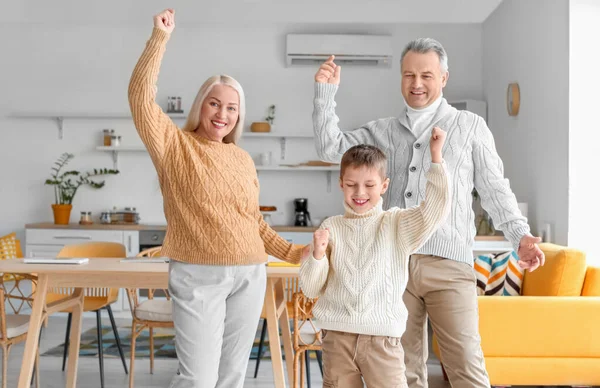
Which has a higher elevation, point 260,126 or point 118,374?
point 260,126

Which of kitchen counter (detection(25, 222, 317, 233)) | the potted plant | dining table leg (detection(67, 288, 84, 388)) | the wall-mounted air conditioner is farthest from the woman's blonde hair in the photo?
the potted plant

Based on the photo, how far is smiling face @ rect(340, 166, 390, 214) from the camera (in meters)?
1.86

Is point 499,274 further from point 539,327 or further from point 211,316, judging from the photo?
point 211,316

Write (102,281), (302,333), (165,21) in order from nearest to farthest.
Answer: (165,21)
(102,281)
(302,333)

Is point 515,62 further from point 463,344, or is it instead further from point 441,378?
point 463,344

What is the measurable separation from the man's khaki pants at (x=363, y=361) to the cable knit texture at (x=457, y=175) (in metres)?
0.33

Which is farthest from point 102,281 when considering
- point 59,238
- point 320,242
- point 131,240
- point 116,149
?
point 116,149

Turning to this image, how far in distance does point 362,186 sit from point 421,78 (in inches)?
15.8

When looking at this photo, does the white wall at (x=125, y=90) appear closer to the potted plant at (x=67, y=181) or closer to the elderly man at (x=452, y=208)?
the potted plant at (x=67, y=181)

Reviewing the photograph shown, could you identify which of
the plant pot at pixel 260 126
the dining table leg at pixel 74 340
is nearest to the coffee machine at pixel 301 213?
the plant pot at pixel 260 126

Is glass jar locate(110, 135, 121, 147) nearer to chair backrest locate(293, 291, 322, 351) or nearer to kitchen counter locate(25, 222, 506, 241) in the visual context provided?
kitchen counter locate(25, 222, 506, 241)

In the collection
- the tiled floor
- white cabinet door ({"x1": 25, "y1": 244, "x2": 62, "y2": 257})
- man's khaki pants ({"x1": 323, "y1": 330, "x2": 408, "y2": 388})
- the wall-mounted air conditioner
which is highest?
the wall-mounted air conditioner

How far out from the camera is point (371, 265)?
6.07 feet

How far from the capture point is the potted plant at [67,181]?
21.3 ft
